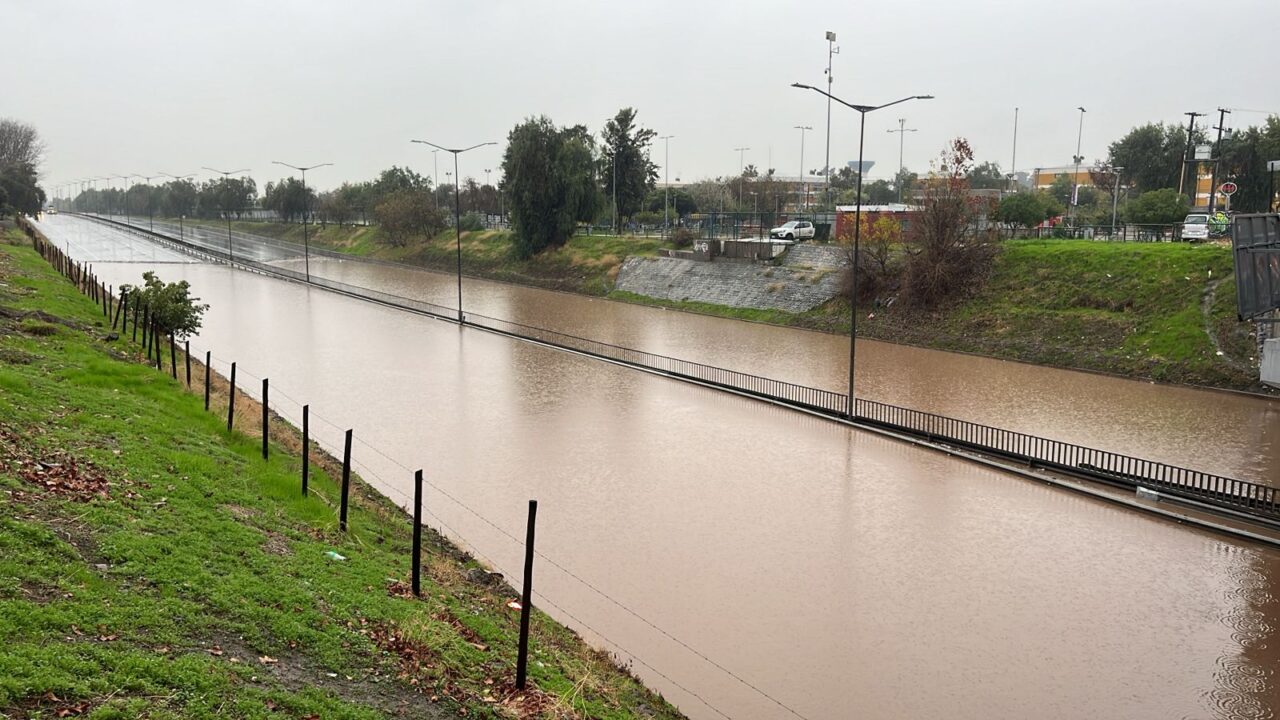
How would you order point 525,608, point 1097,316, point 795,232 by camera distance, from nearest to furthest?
point 525,608 < point 1097,316 < point 795,232

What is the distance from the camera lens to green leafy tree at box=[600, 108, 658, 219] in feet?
310

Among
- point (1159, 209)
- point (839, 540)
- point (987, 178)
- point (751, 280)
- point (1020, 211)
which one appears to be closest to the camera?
point (839, 540)

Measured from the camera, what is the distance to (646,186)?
100m

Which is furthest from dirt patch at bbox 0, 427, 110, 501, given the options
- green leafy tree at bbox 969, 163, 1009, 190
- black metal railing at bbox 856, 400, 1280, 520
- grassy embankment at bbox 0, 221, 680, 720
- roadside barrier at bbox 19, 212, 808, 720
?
green leafy tree at bbox 969, 163, 1009, 190

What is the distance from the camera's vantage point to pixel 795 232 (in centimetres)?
6744

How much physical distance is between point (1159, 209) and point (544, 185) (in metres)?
48.2

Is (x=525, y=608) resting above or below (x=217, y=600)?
above

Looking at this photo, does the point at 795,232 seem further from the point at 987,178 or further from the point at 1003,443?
the point at 987,178

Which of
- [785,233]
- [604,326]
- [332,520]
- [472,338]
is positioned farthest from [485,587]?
[785,233]

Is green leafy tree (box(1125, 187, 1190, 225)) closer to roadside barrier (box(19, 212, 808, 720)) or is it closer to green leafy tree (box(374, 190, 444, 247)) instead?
roadside barrier (box(19, 212, 808, 720))

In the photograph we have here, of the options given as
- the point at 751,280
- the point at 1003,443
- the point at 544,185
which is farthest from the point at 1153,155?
the point at 1003,443

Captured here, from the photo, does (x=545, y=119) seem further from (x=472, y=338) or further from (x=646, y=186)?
(x=472, y=338)

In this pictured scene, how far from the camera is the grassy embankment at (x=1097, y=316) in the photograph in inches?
1414

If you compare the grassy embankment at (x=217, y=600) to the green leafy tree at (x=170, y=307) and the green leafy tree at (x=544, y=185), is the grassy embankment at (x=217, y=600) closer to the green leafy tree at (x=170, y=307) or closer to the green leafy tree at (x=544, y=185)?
the green leafy tree at (x=170, y=307)
